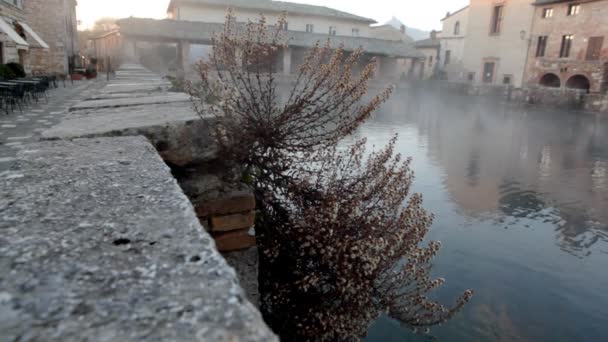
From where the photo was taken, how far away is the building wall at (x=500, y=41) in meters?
32.2

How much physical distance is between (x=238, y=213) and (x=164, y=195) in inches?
49.4

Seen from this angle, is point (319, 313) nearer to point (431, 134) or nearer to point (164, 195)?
point (164, 195)

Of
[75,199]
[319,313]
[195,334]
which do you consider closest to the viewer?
[195,334]

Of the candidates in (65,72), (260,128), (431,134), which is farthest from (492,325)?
(65,72)

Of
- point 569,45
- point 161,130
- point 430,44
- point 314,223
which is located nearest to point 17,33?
point 161,130

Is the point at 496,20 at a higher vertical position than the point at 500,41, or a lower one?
higher

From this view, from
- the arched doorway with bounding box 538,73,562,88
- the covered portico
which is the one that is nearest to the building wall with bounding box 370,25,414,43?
the covered portico

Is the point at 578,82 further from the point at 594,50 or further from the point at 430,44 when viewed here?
the point at 430,44

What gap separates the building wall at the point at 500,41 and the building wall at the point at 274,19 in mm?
13930

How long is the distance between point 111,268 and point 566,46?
35.2 metres

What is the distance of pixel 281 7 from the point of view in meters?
42.6

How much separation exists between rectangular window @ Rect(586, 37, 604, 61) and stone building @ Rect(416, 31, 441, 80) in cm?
1504

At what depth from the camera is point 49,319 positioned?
68 cm

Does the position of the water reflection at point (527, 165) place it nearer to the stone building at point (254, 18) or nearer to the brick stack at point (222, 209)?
the brick stack at point (222, 209)
